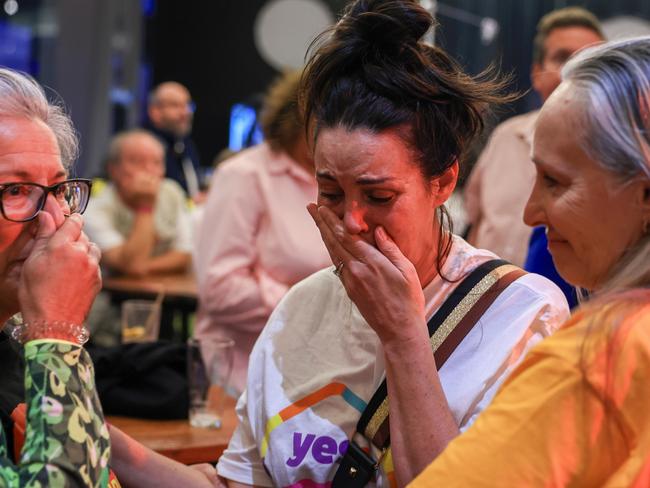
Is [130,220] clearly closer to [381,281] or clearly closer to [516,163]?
[516,163]

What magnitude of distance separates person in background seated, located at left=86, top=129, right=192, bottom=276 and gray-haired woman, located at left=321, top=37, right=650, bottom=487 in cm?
429

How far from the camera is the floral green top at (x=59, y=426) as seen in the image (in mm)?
1261

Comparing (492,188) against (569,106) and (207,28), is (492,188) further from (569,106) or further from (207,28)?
(207,28)

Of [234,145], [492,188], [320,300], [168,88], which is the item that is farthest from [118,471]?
[234,145]

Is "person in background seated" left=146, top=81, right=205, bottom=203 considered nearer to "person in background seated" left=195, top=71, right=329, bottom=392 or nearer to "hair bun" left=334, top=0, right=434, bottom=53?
"person in background seated" left=195, top=71, right=329, bottom=392

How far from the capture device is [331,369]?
1833 mm

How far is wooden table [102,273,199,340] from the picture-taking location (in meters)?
4.77

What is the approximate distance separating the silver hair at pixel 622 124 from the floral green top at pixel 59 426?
0.75 metres

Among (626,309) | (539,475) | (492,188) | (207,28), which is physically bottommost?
(207,28)

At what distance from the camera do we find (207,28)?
10.7m

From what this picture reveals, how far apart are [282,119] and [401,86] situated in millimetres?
1609

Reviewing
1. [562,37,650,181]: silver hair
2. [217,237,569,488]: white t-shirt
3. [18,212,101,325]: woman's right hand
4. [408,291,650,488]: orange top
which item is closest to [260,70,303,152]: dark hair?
[217,237,569,488]: white t-shirt

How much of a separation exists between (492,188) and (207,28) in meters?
7.49

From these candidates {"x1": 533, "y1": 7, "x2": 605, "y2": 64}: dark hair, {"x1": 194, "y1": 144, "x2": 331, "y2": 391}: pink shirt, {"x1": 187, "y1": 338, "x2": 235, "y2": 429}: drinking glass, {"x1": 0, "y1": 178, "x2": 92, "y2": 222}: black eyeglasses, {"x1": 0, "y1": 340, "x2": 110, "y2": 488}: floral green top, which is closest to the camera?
{"x1": 0, "y1": 340, "x2": 110, "y2": 488}: floral green top
